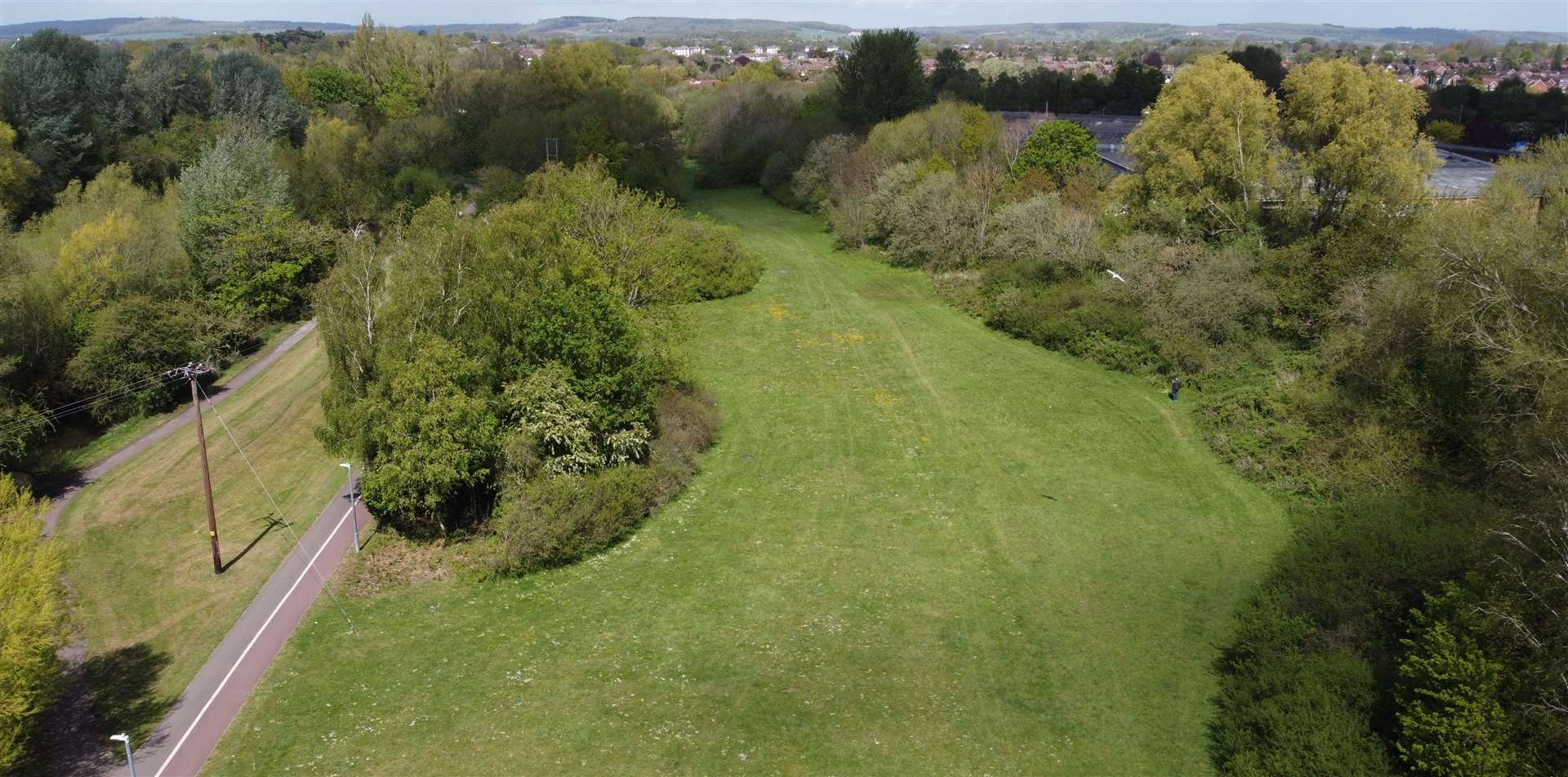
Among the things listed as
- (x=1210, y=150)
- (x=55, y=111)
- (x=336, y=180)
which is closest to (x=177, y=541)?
(x=336, y=180)

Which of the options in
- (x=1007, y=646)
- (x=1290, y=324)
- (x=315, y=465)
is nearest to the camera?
(x=1007, y=646)

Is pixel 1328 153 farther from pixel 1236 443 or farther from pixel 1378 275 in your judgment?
pixel 1236 443

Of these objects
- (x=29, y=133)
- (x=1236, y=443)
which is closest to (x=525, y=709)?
(x=1236, y=443)

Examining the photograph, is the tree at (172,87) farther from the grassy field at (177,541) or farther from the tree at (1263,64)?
the tree at (1263,64)

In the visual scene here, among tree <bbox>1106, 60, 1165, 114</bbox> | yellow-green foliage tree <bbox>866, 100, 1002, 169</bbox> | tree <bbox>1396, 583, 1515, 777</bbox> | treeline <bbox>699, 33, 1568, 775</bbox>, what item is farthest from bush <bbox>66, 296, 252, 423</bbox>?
tree <bbox>1106, 60, 1165, 114</bbox>

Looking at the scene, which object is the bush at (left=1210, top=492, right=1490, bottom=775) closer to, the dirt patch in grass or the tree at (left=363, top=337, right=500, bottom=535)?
the tree at (left=363, top=337, right=500, bottom=535)

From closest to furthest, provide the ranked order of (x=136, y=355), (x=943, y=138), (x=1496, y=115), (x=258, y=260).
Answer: (x=136, y=355)
(x=258, y=260)
(x=943, y=138)
(x=1496, y=115)

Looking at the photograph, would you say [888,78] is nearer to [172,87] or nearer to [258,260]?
[258,260]
